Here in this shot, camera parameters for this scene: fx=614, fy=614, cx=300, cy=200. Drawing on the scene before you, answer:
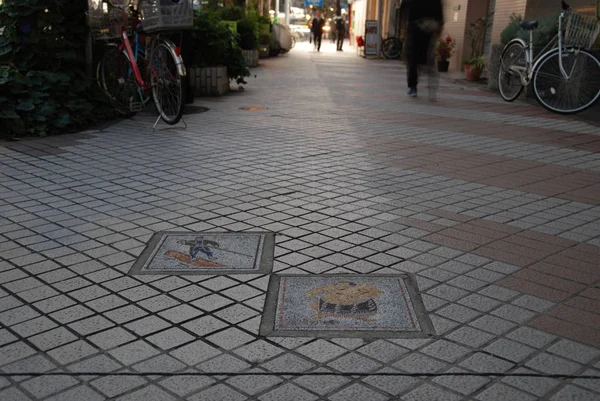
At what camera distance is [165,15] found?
7035 mm

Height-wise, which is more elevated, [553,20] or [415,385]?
[553,20]

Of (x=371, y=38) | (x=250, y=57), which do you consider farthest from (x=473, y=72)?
(x=371, y=38)

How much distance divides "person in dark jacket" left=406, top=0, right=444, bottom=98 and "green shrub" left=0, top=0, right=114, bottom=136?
5.22 m

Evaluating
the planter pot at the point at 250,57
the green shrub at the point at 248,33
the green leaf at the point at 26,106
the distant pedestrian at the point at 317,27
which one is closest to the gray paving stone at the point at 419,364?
the green leaf at the point at 26,106

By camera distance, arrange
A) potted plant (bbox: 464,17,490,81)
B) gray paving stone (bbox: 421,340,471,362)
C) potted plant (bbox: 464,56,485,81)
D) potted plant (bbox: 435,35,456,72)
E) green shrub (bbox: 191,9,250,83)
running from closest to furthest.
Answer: gray paving stone (bbox: 421,340,471,362)
green shrub (bbox: 191,9,250,83)
potted plant (bbox: 464,56,485,81)
potted plant (bbox: 464,17,490,81)
potted plant (bbox: 435,35,456,72)

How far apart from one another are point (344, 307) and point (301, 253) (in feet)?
2.42

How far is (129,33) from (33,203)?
381cm

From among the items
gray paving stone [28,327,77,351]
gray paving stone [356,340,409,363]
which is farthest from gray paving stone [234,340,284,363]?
gray paving stone [28,327,77,351]

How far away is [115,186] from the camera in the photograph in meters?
5.06

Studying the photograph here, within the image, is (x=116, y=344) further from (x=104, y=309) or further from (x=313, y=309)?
(x=313, y=309)

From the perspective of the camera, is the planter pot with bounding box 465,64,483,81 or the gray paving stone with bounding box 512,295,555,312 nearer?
the gray paving stone with bounding box 512,295,555,312

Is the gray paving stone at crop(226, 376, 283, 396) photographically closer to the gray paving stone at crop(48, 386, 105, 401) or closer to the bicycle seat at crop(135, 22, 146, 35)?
the gray paving stone at crop(48, 386, 105, 401)

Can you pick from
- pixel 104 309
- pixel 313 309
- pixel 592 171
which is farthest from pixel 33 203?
pixel 592 171

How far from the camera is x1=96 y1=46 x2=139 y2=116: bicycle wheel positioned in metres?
7.90
